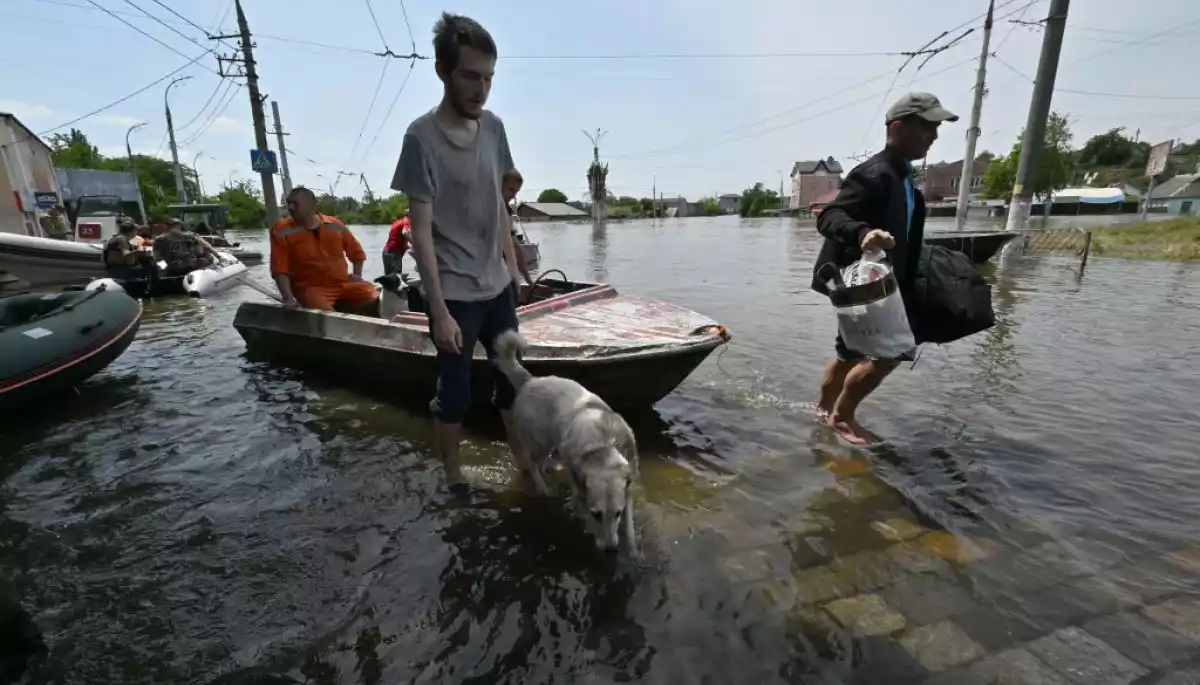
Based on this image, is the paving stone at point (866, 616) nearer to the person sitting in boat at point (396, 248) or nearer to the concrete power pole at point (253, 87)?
the person sitting in boat at point (396, 248)

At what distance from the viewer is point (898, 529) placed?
12.4 ft

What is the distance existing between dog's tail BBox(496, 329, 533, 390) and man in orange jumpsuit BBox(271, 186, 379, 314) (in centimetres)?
458

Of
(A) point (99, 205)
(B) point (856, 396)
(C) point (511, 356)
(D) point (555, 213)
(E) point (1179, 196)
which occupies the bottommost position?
(B) point (856, 396)

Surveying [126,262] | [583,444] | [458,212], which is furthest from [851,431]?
[126,262]

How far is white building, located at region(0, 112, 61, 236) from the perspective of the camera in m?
22.6

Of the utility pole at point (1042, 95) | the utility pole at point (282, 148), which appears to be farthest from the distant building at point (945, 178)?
the utility pole at point (282, 148)

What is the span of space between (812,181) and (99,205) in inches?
4876

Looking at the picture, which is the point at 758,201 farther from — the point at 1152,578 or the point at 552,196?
the point at 1152,578

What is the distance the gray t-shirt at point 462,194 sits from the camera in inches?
130

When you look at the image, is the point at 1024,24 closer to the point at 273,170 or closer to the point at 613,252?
the point at 613,252

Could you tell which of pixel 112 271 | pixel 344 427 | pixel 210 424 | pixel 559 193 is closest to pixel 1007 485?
pixel 344 427

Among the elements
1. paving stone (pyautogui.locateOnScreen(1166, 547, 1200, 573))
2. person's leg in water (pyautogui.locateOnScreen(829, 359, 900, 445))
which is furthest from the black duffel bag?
paving stone (pyautogui.locateOnScreen(1166, 547, 1200, 573))

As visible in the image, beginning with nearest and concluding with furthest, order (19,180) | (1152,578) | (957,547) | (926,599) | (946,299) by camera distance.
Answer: (926,599) → (1152,578) → (957,547) → (946,299) → (19,180)

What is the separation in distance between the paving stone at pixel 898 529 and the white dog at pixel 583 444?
1.76 m
